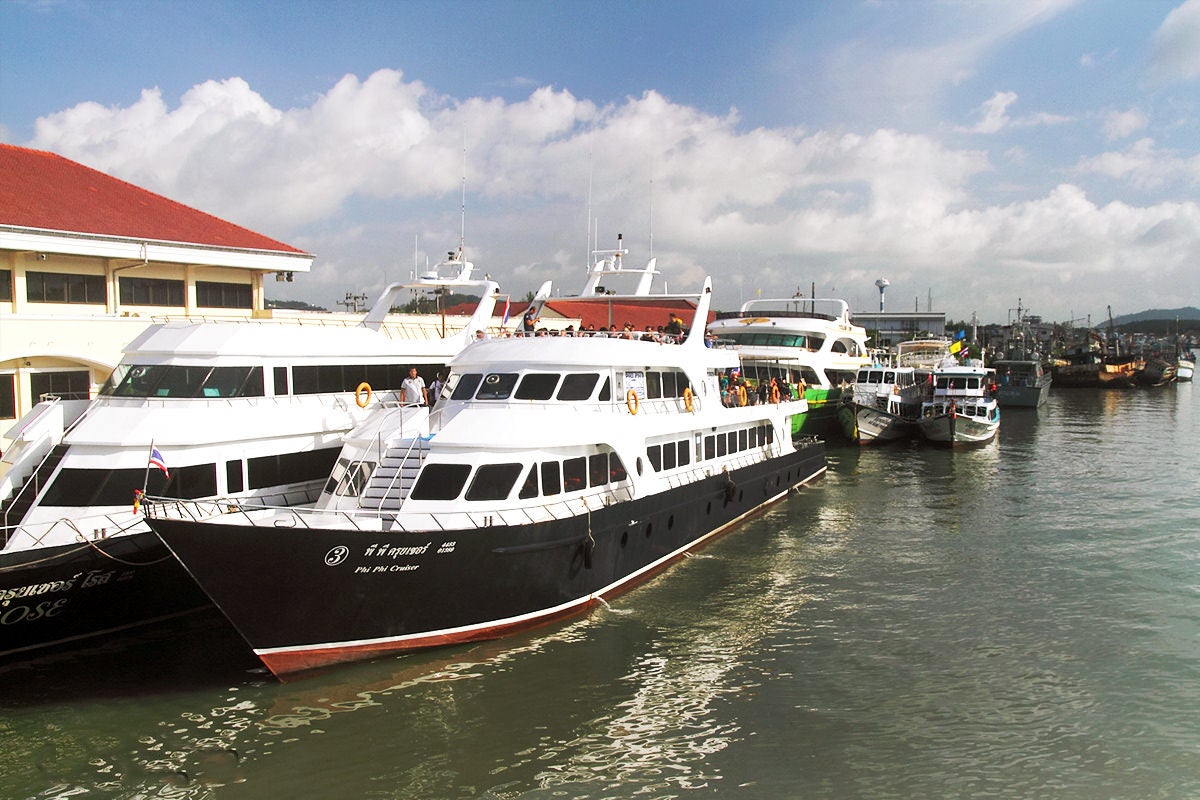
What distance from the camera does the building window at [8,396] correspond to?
18.8 metres

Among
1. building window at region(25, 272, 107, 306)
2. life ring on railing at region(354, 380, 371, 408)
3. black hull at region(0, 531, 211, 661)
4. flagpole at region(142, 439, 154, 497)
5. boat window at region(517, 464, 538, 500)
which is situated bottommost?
black hull at region(0, 531, 211, 661)

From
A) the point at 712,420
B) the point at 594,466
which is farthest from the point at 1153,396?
the point at 594,466

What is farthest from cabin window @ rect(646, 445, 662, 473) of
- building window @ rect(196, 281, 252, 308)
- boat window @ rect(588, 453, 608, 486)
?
Answer: building window @ rect(196, 281, 252, 308)

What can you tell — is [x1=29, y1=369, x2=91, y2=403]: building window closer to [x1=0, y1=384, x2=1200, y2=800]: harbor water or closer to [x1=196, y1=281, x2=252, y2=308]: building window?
[x1=196, y1=281, x2=252, y2=308]: building window

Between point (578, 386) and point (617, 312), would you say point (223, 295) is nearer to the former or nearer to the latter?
point (578, 386)

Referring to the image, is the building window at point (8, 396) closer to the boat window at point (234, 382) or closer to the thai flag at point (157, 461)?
the boat window at point (234, 382)

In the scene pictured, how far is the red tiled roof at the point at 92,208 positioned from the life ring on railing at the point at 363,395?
9.43 m

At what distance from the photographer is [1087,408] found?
59625 mm

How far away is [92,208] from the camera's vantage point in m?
24.0

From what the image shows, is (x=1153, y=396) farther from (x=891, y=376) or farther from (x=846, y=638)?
(x=846, y=638)

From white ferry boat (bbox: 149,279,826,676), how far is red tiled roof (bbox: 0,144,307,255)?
483 inches

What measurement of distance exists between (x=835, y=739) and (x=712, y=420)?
391 inches

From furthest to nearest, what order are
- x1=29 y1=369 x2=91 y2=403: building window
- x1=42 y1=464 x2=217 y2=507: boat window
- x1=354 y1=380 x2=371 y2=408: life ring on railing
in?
x1=29 y1=369 x2=91 y2=403: building window → x1=354 y1=380 x2=371 y2=408: life ring on railing → x1=42 y1=464 x2=217 y2=507: boat window

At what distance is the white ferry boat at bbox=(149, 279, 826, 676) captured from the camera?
37.9ft
